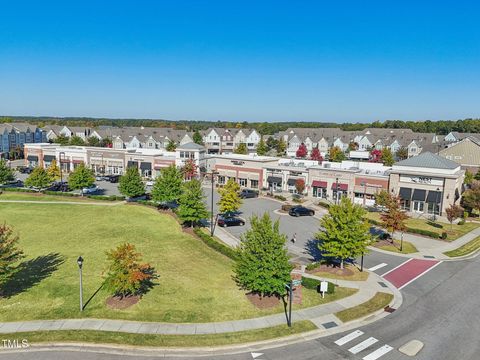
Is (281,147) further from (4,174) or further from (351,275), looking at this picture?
(351,275)

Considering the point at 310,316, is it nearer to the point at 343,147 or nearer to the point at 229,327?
the point at 229,327

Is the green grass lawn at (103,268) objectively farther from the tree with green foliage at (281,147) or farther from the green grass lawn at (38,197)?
the tree with green foliage at (281,147)

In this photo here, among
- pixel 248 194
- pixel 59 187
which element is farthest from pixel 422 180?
pixel 59 187

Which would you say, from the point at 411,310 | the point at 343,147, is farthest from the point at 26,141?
the point at 411,310

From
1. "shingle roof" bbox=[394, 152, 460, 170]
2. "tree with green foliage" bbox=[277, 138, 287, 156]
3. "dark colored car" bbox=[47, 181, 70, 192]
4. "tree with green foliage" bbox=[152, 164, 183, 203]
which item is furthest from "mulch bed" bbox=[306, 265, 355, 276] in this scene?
"tree with green foliage" bbox=[277, 138, 287, 156]

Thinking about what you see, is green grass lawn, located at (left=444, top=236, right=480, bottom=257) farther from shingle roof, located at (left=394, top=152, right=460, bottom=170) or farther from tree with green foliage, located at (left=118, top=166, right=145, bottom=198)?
tree with green foliage, located at (left=118, top=166, right=145, bottom=198)

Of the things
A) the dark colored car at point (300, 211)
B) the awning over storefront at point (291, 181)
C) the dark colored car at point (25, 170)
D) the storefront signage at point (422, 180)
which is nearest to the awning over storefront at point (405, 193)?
the storefront signage at point (422, 180)
